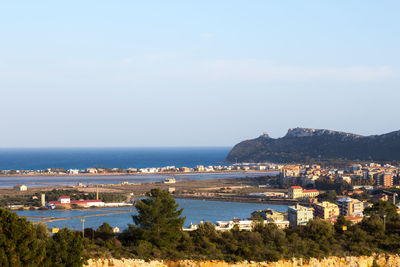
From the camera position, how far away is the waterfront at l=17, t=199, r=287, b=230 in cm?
2822

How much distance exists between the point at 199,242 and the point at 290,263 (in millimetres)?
2518

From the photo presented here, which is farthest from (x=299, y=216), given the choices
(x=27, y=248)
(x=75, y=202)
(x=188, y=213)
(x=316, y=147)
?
(x=316, y=147)

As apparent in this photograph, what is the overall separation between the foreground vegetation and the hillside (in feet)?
240

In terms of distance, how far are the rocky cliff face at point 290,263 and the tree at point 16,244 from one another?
1904 mm

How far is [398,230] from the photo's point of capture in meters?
15.9

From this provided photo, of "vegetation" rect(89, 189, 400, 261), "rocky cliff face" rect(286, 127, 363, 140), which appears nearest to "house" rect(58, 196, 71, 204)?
"vegetation" rect(89, 189, 400, 261)

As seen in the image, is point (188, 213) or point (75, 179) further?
point (75, 179)

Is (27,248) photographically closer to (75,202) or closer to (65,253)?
(65,253)

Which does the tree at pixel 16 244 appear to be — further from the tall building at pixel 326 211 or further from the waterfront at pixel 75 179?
the waterfront at pixel 75 179

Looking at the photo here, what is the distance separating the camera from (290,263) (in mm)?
11805

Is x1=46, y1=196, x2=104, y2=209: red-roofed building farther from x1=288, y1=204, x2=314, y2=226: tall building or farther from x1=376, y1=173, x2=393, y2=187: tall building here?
x1=376, y1=173, x2=393, y2=187: tall building

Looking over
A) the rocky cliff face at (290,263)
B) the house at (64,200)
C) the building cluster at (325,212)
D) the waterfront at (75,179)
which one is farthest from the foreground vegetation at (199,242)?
the waterfront at (75,179)

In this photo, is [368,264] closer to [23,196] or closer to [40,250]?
[40,250]

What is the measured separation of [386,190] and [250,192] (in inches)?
450
